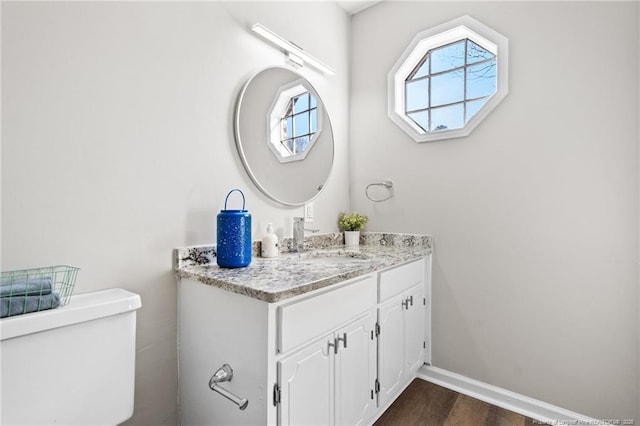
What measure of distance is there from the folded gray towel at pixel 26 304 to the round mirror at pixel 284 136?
0.93 meters

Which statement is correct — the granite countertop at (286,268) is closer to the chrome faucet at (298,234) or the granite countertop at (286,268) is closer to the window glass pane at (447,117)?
the chrome faucet at (298,234)

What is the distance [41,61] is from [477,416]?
2378 mm

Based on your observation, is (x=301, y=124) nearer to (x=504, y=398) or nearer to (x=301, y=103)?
(x=301, y=103)

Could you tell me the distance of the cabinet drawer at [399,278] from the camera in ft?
5.03

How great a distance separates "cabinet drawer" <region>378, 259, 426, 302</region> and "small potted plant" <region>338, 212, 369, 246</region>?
477mm

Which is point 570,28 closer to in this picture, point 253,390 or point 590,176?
point 590,176

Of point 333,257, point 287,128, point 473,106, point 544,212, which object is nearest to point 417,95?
point 473,106

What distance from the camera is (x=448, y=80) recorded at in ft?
6.63

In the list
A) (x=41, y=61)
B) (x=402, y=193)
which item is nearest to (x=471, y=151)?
(x=402, y=193)

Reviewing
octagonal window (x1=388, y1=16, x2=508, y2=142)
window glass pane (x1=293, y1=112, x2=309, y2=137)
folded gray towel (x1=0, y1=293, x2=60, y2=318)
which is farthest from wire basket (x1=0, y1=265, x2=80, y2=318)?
octagonal window (x1=388, y1=16, x2=508, y2=142)

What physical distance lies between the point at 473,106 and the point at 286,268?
4.97ft

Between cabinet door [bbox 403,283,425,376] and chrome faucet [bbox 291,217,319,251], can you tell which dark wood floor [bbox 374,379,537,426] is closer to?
cabinet door [bbox 403,283,425,376]

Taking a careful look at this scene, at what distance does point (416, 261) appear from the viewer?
1.86 m

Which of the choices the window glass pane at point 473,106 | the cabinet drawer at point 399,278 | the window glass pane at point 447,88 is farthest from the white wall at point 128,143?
the window glass pane at point 473,106
